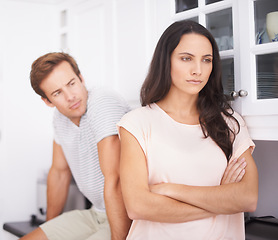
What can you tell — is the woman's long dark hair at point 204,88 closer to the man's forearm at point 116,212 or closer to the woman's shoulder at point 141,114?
the woman's shoulder at point 141,114

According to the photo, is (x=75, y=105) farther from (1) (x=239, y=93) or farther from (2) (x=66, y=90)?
(1) (x=239, y=93)

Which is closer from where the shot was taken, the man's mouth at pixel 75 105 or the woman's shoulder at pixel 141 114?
the woman's shoulder at pixel 141 114

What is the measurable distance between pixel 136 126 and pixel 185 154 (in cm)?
20

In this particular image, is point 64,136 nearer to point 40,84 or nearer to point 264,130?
point 40,84

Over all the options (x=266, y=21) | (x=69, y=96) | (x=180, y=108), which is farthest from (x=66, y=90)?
(x=266, y=21)

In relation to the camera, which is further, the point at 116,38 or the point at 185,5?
the point at 116,38

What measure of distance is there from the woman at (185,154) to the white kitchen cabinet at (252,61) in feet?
0.19

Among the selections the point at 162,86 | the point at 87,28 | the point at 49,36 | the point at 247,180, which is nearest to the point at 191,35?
the point at 162,86

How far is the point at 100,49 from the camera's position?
202 centimetres

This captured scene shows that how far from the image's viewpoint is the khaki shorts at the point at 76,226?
5.76 feet

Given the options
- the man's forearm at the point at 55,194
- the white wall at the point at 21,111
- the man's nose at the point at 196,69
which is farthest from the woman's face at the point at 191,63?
the white wall at the point at 21,111

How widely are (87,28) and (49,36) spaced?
429 millimetres

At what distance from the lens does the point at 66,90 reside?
167 centimetres

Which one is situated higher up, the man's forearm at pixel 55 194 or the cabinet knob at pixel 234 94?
the cabinet knob at pixel 234 94
